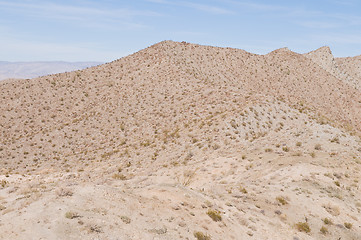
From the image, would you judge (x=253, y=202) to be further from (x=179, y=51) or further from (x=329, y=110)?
(x=329, y=110)

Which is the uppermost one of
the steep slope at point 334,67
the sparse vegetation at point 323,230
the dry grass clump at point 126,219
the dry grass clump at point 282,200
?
the steep slope at point 334,67

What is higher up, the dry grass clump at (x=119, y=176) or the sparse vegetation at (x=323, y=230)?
the sparse vegetation at (x=323, y=230)

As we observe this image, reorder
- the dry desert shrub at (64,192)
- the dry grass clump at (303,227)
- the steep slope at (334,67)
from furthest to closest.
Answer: the steep slope at (334,67) → the dry grass clump at (303,227) → the dry desert shrub at (64,192)

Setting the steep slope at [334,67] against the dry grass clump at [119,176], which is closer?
the dry grass clump at [119,176]

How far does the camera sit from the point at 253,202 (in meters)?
19.0

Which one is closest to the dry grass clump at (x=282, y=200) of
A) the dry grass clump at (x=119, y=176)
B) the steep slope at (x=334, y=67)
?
the dry grass clump at (x=119, y=176)

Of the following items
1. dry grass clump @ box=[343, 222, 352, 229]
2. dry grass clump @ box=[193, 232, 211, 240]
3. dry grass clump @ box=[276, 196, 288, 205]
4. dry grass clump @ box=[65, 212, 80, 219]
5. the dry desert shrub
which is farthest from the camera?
dry grass clump @ box=[276, 196, 288, 205]

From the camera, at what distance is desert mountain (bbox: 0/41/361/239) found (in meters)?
14.1

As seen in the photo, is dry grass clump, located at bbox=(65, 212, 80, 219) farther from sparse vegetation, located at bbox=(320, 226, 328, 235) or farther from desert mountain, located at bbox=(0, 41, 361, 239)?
sparse vegetation, located at bbox=(320, 226, 328, 235)

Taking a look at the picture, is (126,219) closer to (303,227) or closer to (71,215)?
(71,215)

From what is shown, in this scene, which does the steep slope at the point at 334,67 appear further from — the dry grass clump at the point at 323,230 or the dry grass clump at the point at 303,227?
the dry grass clump at the point at 303,227

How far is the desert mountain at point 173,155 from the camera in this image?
14.1m

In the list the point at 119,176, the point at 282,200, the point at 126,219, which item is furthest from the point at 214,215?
the point at 119,176

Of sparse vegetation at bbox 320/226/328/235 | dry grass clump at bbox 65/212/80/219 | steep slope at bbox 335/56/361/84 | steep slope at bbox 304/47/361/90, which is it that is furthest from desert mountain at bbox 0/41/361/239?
steep slope at bbox 335/56/361/84
